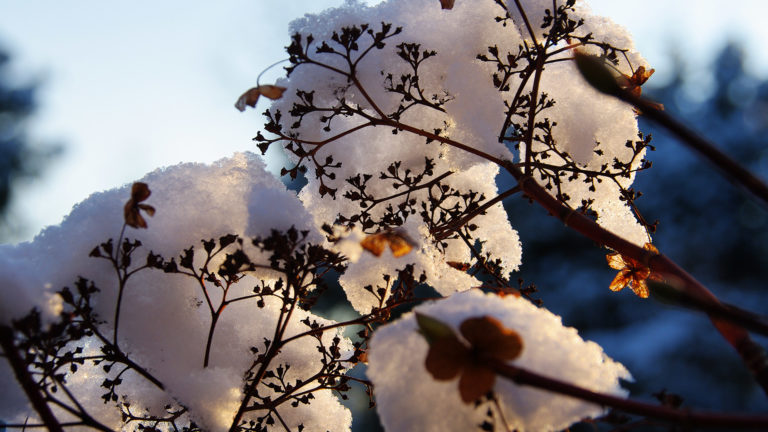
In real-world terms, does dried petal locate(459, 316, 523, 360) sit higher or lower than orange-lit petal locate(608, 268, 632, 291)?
lower

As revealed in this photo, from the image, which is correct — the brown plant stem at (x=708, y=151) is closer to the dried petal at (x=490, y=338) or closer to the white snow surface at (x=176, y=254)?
the dried petal at (x=490, y=338)

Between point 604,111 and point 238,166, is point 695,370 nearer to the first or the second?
point 604,111

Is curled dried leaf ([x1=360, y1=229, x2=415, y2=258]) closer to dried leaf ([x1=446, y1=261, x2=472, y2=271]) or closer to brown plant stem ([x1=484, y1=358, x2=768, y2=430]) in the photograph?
brown plant stem ([x1=484, y1=358, x2=768, y2=430])

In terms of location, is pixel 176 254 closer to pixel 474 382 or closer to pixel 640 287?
pixel 474 382

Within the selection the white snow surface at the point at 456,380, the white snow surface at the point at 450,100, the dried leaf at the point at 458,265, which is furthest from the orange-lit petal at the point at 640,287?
the white snow surface at the point at 456,380

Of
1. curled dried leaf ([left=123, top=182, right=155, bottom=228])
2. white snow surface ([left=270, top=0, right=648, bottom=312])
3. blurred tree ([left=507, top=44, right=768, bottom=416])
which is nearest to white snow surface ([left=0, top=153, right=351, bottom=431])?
curled dried leaf ([left=123, top=182, right=155, bottom=228])

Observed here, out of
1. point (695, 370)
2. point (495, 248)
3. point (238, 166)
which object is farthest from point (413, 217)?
point (695, 370)
